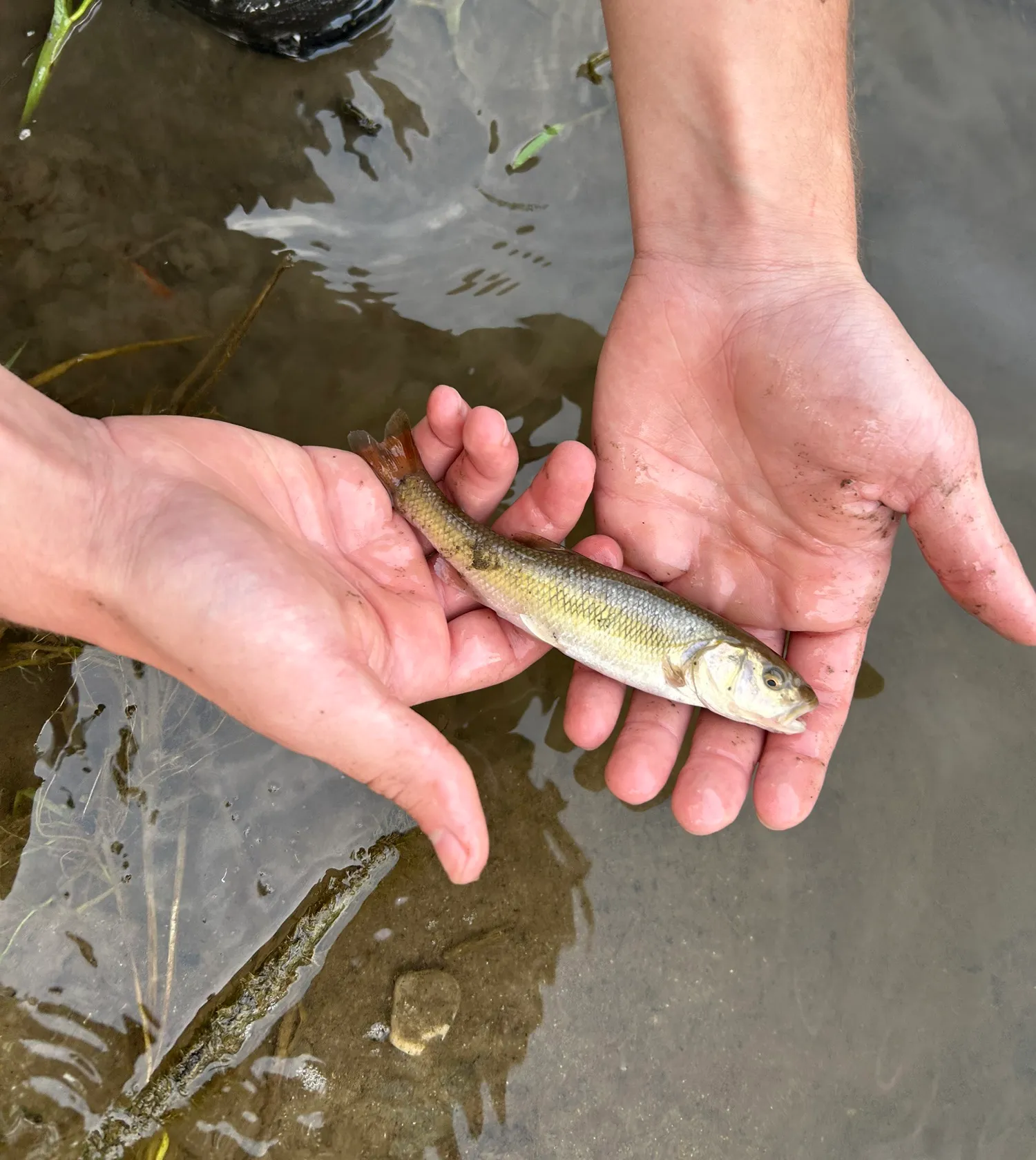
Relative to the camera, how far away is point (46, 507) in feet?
8.95

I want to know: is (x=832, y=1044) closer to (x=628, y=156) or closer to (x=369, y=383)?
(x=369, y=383)

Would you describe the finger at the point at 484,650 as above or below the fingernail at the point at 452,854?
below

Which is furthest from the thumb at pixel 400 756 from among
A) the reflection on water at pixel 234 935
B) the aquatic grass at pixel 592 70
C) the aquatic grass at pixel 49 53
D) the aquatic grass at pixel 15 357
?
the aquatic grass at pixel 592 70

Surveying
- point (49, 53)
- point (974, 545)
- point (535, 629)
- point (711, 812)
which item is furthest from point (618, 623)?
point (49, 53)

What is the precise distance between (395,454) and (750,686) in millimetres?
1918

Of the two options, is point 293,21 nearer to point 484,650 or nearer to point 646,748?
point 484,650

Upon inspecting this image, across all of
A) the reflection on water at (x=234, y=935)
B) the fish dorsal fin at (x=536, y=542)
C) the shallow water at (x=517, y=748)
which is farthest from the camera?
the fish dorsal fin at (x=536, y=542)

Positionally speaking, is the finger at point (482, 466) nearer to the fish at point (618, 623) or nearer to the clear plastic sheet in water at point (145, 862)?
the fish at point (618, 623)

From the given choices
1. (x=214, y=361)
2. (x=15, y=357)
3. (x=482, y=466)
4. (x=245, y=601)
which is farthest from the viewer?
(x=214, y=361)

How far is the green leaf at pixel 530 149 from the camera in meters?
4.89

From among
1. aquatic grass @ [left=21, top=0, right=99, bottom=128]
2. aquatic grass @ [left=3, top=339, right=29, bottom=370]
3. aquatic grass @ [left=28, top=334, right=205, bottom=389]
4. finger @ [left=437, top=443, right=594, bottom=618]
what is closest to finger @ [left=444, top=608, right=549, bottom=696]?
finger @ [left=437, top=443, right=594, bottom=618]

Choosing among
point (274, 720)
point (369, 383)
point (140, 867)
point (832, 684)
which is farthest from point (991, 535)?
point (140, 867)

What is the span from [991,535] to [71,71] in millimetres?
5302

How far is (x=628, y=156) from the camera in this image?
4297 mm
